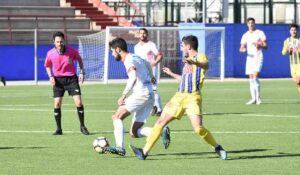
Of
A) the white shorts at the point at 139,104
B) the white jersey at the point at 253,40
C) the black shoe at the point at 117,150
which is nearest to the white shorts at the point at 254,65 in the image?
the white jersey at the point at 253,40

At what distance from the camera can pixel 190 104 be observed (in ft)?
47.2

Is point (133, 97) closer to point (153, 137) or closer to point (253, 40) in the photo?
point (153, 137)

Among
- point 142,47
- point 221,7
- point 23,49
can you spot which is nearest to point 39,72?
point 23,49

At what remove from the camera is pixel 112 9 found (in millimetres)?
52281

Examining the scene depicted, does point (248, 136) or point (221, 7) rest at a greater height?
point (221, 7)

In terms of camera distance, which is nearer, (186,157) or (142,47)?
(186,157)

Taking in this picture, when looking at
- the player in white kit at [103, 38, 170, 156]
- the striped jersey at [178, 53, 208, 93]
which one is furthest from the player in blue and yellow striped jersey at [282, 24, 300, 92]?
the striped jersey at [178, 53, 208, 93]

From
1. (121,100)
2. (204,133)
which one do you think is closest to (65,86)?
(121,100)

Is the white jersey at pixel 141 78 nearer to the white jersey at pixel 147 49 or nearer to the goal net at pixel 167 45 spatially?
the white jersey at pixel 147 49

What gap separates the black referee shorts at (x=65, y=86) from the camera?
19.2 m

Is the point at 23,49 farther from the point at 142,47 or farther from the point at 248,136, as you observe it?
the point at 248,136

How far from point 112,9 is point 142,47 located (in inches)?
1157

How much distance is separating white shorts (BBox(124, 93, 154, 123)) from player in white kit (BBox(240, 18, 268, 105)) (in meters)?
12.3

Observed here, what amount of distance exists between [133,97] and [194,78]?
45.3 inches
